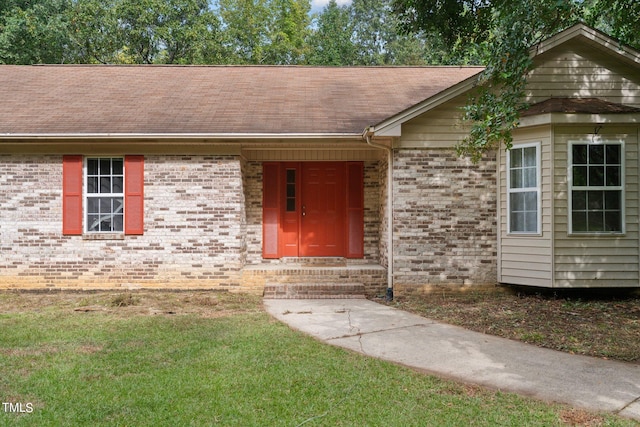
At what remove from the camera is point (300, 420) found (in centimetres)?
371

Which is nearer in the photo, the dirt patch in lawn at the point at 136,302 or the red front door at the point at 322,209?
the dirt patch in lawn at the point at 136,302

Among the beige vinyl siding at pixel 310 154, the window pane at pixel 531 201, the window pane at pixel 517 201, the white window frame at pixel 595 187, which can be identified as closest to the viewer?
the white window frame at pixel 595 187

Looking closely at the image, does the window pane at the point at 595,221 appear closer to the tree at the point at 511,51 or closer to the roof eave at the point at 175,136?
the tree at the point at 511,51

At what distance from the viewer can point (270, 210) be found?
1064cm

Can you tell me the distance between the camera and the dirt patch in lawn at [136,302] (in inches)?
303

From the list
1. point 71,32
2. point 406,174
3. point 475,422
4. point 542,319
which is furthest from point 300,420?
point 71,32

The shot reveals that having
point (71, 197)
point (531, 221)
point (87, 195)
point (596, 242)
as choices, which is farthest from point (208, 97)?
point (596, 242)

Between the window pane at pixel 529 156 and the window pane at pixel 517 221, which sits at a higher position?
the window pane at pixel 529 156

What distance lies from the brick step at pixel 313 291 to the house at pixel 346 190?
84mm

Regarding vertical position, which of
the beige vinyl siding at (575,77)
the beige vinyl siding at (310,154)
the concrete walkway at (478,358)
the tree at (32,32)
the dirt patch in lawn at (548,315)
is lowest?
the concrete walkway at (478,358)

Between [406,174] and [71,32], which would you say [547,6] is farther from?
[71,32]

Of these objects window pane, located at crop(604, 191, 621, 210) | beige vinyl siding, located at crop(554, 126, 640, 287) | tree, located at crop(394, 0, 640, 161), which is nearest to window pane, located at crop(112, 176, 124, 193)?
tree, located at crop(394, 0, 640, 161)

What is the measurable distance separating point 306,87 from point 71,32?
1828cm

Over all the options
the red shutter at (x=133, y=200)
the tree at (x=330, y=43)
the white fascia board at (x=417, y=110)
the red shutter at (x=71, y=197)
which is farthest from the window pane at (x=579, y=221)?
the tree at (x=330, y=43)
